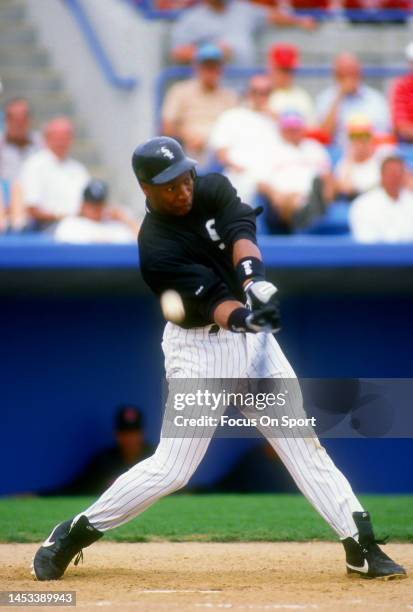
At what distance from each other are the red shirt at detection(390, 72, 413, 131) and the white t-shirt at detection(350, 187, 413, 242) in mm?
1436

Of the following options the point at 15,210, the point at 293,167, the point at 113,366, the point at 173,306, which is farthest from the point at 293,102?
the point at 173,306

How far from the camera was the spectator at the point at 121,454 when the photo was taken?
26.6 feet

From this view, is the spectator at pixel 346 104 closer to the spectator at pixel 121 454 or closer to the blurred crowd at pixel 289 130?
the blurred crowd at pixel 289 130

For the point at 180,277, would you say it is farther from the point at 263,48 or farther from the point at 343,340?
the point at 263,48

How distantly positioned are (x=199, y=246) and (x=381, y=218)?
394 cm

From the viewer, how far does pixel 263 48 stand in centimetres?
1069

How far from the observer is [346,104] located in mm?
9805

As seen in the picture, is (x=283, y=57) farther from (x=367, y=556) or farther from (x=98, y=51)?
(x=367, y=556)

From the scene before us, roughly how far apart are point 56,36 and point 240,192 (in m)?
3.17

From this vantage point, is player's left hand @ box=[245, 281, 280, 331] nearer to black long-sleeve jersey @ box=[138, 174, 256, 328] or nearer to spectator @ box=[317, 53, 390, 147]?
black long-sleeve jersey @ box=[138, 174, 256, 328]

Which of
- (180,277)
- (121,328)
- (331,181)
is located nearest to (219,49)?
(331,181)

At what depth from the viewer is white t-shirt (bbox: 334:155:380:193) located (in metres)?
8.92

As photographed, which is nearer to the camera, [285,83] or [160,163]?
[160,163]

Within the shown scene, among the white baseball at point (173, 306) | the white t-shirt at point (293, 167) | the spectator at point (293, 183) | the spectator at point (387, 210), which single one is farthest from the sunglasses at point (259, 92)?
the white baseball at point (173, 306)
